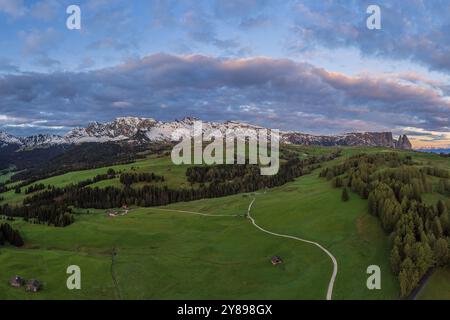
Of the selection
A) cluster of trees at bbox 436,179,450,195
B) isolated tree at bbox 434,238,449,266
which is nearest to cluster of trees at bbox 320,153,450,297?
isolated tree at bbox 434,238,449,266

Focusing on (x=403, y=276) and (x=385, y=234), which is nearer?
(x=403, y=276)

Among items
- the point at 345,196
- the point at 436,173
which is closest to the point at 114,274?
the point at 345,196

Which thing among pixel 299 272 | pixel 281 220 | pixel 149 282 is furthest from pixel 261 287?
pixel 281 220

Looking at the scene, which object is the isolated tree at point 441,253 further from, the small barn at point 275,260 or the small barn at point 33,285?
the small barn at point 33,285

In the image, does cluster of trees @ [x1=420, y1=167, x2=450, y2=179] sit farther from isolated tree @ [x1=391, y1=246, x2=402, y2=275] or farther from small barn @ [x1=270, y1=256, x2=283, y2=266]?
small barn @ [x1=270, y1=256, x2=283, y2=266]

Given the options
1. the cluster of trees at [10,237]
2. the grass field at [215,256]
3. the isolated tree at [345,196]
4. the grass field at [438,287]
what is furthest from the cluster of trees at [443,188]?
the cluster of trees at [10,237]

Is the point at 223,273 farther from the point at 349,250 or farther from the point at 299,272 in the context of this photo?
the point at 349,250
